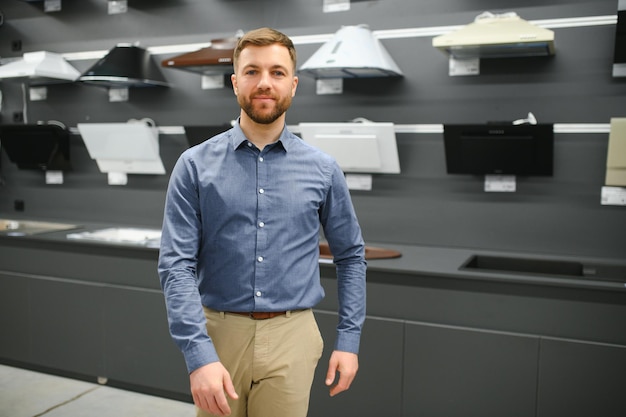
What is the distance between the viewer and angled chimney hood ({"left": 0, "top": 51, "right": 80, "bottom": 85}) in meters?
3.61

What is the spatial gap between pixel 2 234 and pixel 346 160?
6.25 ft

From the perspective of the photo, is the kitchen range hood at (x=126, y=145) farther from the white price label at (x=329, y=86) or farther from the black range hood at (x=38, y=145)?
the white price label at (x=329, y=86)

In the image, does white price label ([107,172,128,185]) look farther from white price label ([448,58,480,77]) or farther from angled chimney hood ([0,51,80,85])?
white price label ([448,58,480,77])

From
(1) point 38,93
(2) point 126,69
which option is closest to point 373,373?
(2) point 126,69

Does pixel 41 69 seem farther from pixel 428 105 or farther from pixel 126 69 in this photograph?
pixel 428 105

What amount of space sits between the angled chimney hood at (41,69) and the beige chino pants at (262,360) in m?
2.64

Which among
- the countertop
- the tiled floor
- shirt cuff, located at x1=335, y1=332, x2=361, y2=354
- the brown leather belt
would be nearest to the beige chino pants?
the brown leather belt

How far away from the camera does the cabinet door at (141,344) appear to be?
3049 millimetres

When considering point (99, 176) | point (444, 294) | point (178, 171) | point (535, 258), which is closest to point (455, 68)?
point (535, 258)

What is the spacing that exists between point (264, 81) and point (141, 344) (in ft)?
6.80

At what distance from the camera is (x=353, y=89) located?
3.26 metres

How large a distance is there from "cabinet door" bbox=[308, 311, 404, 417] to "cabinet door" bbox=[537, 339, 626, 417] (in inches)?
21.6

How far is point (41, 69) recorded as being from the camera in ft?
11.9

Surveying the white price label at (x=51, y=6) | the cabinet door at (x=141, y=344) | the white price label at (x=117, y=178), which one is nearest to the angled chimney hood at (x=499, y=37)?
the cabinet door at (x=141, y=344)
